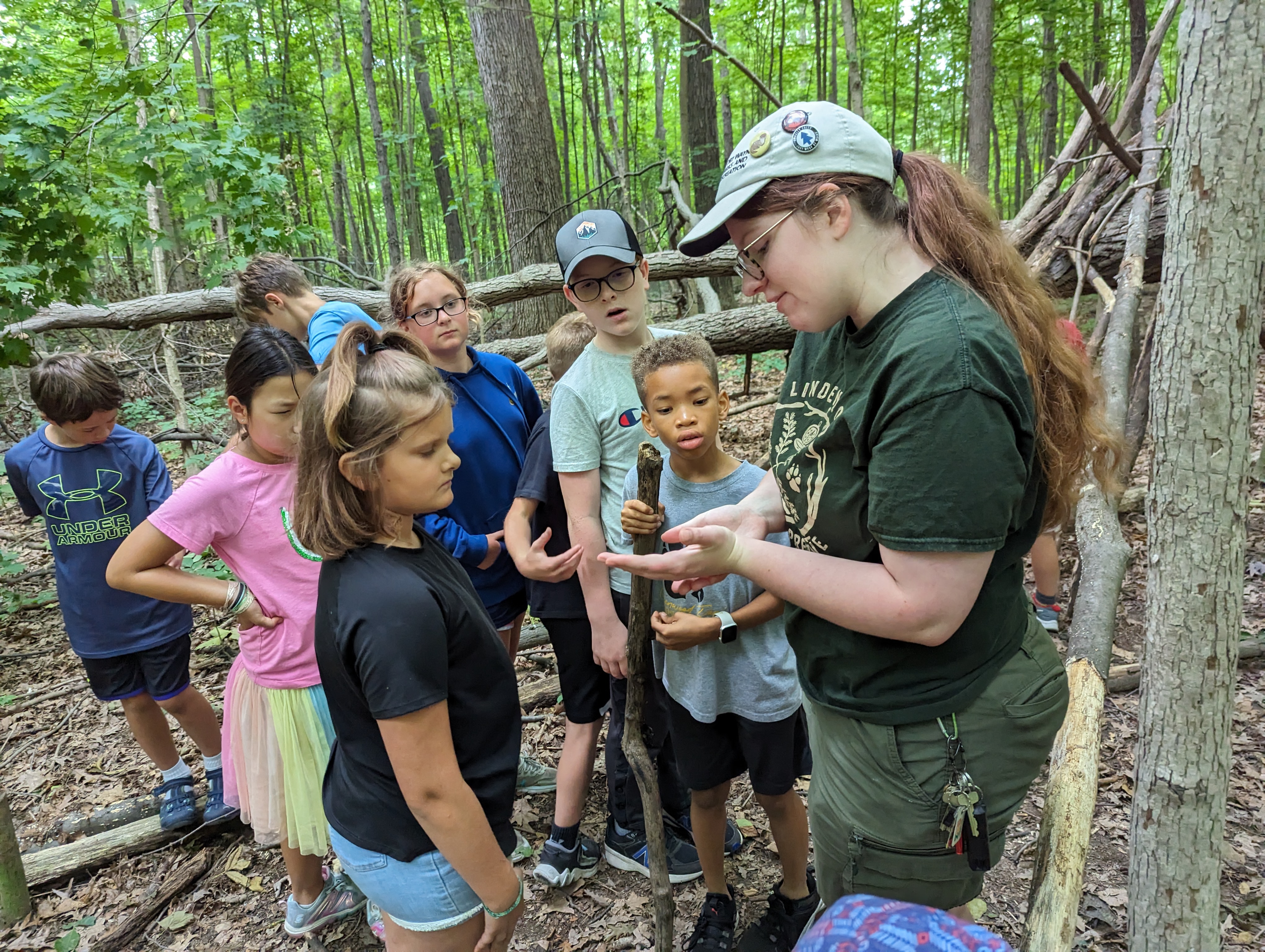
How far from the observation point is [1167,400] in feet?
4.75

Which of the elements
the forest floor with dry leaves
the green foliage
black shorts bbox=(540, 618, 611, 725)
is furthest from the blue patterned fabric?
the green foliage

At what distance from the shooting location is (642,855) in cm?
288

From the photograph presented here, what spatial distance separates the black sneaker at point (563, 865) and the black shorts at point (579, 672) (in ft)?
1.58

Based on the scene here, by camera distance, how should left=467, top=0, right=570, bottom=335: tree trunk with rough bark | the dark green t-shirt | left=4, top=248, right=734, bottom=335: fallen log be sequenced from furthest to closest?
left=467, top=0, right=570, bottom=335: tree trunk with rough bark
left=4, top=248, right=734, bottom=335: fallen log
the dark green t-shirt

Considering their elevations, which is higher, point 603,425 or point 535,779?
point 603,425

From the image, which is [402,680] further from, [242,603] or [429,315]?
[429,315]

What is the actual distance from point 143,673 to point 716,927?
2.78m

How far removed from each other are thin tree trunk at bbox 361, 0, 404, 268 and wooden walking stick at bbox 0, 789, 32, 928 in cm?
949

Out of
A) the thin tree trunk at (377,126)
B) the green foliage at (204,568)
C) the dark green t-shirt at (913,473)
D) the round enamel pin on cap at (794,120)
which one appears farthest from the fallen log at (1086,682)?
the thin tree trunk at (377,126)

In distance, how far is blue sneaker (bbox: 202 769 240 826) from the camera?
3238 millimetres

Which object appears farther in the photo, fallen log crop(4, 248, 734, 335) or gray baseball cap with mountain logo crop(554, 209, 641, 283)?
fallen log crop(4, 248, 734, 335)

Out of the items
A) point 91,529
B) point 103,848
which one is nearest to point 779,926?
point 103,848

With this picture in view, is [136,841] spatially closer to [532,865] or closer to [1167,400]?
[532,865]

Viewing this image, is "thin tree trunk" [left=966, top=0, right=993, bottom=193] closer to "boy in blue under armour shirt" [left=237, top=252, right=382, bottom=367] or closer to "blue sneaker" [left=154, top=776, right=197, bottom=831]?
"boy in blue under armour shirt" [left=237, top=252, right=382, bottom=367]
